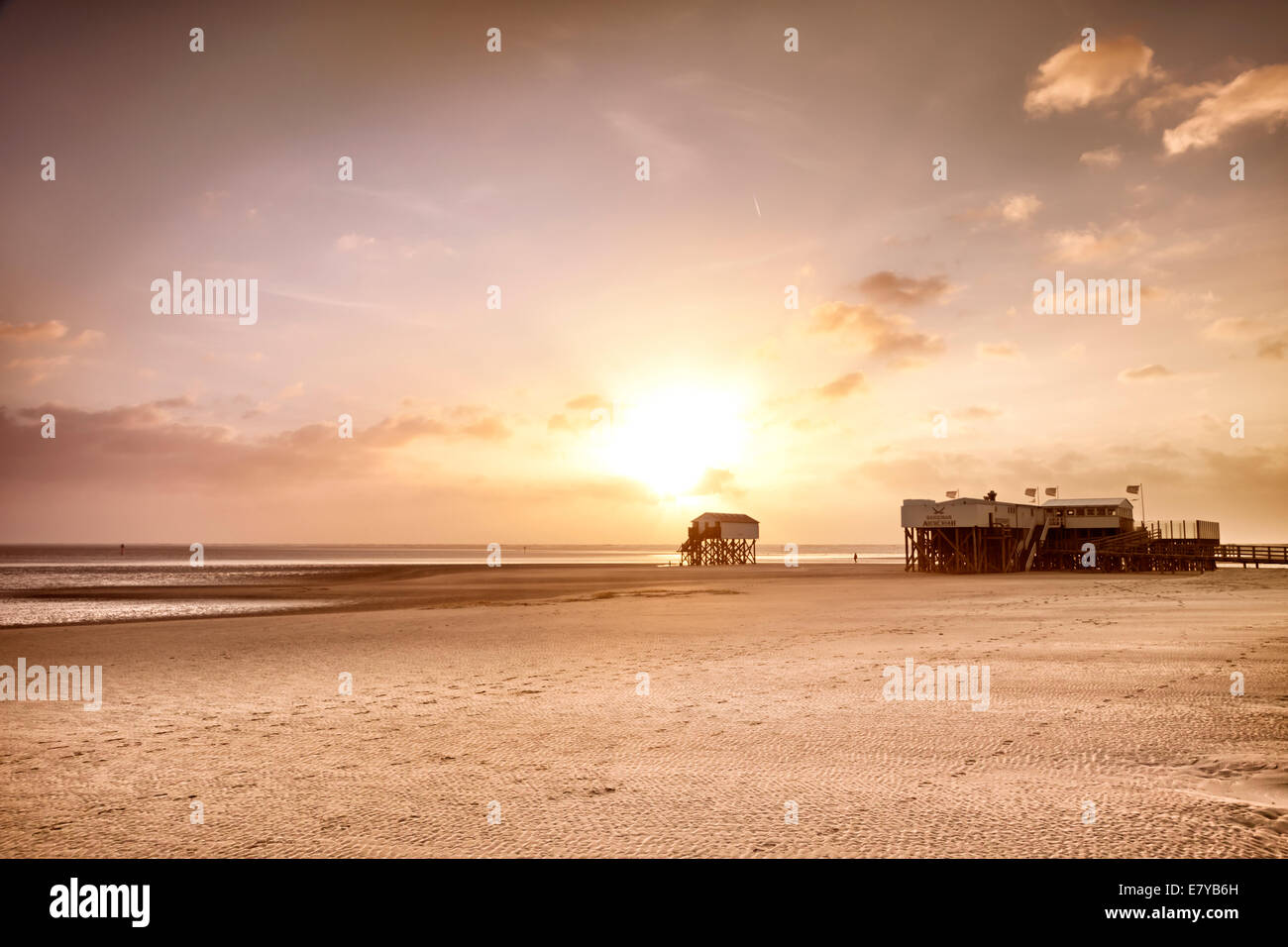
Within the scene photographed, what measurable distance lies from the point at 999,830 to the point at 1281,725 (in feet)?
21.5

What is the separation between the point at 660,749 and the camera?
9539 millimetres

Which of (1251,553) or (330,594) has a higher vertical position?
(330,594)

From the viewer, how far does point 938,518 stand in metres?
65.6

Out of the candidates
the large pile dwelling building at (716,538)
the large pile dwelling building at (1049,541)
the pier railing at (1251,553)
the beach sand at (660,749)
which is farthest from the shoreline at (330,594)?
the pier railing at (1251,553)

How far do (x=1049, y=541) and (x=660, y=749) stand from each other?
2851 inches

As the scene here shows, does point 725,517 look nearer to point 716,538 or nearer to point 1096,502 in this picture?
point 716,538

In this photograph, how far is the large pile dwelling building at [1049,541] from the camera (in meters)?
64.6

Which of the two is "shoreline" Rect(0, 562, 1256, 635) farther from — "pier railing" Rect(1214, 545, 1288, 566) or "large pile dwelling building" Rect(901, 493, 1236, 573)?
"pier railing" Rect(1214, 545, 1288, 566)

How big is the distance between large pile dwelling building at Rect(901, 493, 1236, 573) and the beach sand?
4513cm

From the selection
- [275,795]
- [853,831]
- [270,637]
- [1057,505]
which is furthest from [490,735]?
[1057,505]

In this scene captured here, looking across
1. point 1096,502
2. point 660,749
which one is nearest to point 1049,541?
point 1096,502
